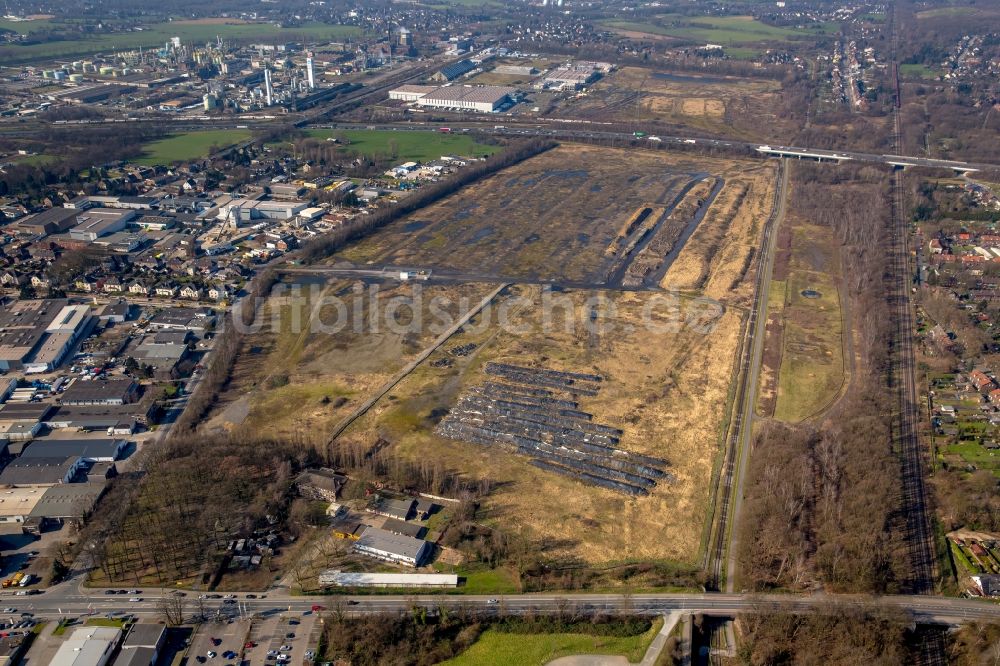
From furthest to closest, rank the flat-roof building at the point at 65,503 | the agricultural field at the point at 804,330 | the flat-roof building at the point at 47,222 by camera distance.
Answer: the flat-roof building at the point at 47,222, the agricultural field at the point at 804,330, the flat-roof building at the point at 65,503

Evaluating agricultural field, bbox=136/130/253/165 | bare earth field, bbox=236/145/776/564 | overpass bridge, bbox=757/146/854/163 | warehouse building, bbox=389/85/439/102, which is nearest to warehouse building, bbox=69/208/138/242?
agricultural field, bbox=136/130/253/165

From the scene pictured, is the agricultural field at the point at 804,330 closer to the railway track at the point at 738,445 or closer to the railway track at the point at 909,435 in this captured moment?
the railway track at the point at 738,445

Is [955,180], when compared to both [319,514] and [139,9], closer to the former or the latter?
[319,514]

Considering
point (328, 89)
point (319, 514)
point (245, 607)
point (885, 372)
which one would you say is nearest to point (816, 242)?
point (885, 372)

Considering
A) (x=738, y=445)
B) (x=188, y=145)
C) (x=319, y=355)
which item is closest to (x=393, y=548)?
(x=319, y=355)

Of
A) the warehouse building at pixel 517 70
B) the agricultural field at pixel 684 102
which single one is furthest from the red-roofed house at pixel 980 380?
the warehouse building at pixel 517 70

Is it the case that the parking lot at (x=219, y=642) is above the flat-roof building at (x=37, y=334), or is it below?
below

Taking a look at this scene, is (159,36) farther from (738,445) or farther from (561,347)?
(738,445)
